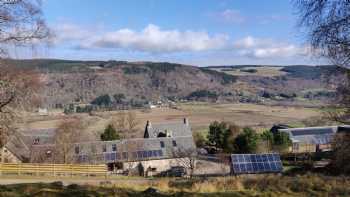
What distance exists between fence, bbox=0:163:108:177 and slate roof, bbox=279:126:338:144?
2080 inches

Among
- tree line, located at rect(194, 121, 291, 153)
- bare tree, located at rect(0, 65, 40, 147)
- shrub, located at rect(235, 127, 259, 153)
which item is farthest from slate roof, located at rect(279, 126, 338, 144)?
bare tree, located at rect(0, 65, 40, 147)

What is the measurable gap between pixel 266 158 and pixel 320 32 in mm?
41423

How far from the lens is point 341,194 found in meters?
15.9

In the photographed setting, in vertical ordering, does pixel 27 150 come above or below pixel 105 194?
below

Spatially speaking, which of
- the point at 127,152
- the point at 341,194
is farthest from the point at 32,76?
the point at 127,152

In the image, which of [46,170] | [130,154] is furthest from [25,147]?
[46,170]

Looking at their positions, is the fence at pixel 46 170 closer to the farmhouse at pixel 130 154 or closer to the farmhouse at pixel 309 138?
the farmhouse at pixel 130 154

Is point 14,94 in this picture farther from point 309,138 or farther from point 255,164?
point 309,138

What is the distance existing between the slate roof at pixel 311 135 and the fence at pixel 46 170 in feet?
173

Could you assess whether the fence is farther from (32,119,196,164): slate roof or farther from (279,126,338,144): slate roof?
(279,126,338,144): slate roof

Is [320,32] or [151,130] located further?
[151,130]

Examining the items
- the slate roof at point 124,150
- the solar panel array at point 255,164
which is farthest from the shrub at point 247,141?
the solar panel array at point 255,164

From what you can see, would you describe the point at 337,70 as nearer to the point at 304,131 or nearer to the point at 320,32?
the point at 320,32

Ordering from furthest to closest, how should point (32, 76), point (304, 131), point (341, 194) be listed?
point (304, 131)
point (341, 194)
point (32, 76)
